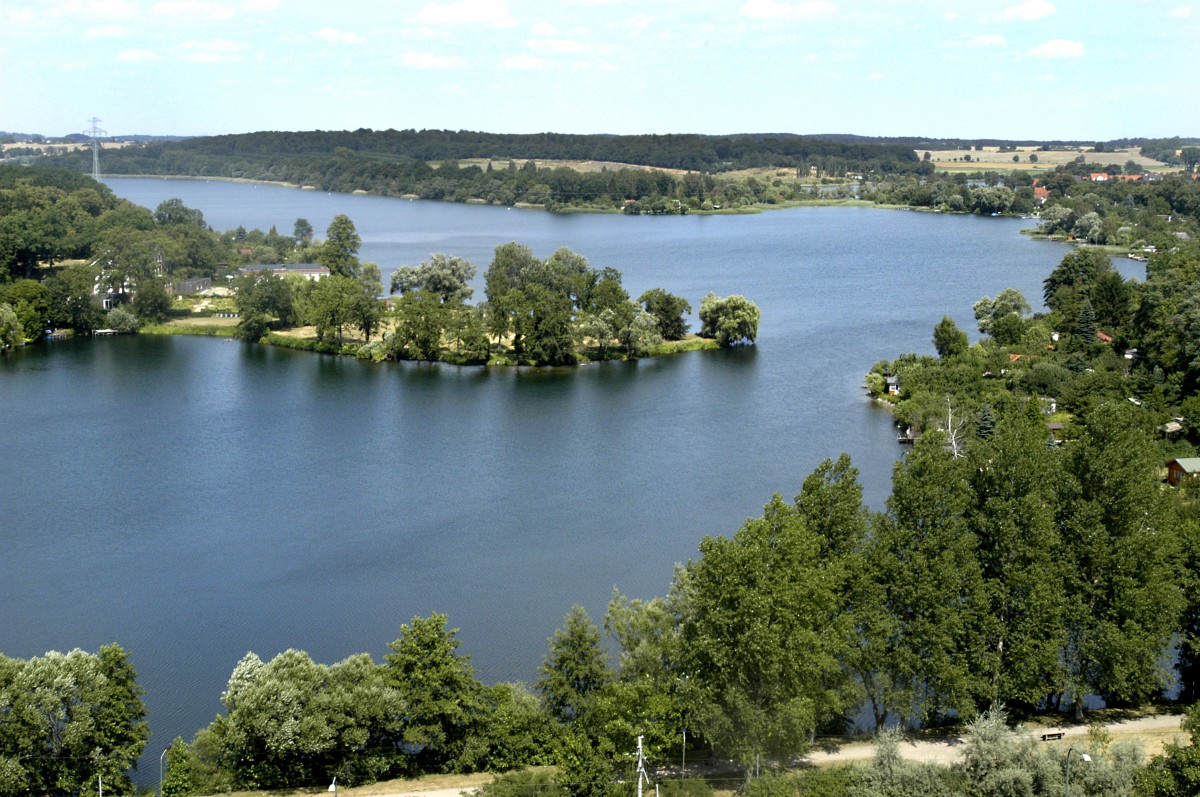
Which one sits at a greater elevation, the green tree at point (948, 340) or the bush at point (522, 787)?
the green tree at point (948, 340)

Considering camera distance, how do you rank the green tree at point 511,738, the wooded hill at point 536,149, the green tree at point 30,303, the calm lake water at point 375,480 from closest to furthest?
the green tree at point 511,738 → the calm lake water at point 375,480 → the green tree at point 30,303 → the wooded hill at point 536,149

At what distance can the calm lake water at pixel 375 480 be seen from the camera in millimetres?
16656

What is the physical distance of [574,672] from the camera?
1231cm

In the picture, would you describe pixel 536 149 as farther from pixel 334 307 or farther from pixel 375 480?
pixel 375 480

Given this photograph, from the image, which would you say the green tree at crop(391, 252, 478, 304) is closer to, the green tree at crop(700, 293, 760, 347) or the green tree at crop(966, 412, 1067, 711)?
the green tree at crop(700, 293, 760, 347)

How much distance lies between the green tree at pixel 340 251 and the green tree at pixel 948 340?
21.3 meters

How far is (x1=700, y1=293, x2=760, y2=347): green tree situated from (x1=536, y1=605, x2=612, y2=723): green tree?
2292 centimetres

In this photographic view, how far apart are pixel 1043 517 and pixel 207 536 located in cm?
1397

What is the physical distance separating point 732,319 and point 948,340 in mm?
6727

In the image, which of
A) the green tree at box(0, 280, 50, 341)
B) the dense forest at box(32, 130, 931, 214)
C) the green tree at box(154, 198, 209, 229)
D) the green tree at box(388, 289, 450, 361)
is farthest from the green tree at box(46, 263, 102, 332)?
the dense forest at box(32, 130, 931, 214)

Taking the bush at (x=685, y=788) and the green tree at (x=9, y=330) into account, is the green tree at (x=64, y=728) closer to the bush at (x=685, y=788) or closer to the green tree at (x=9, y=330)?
the bush at (x=685, y=788)

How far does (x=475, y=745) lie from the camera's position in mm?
11820

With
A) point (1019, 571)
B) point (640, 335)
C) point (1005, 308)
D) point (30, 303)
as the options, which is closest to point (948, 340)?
point (1005, 308)

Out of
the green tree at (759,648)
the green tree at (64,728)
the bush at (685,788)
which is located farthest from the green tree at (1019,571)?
the green tree at (64,728)
